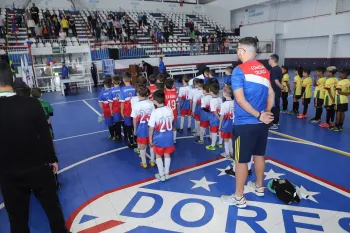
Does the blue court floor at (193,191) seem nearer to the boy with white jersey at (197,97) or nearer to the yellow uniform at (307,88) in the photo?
the boy with white jersey at (197,97)

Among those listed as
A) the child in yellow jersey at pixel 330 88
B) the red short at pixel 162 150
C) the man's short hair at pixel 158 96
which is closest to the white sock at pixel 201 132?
the red short at pixel 162 150

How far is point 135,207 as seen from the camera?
10.9 ft

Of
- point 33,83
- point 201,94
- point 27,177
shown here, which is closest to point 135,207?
point 27,177

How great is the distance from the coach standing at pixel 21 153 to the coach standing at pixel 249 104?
2.09 m

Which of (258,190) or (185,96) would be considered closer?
(258,190)

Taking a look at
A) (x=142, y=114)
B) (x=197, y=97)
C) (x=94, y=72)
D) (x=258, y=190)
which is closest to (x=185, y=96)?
(x=197, y=97)

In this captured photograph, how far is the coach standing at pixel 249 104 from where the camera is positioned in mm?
2807

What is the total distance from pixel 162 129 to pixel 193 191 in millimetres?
1079

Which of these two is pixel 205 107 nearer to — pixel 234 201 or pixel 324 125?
pixel 234 201

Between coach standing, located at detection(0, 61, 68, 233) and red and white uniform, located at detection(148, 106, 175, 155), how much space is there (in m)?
1.78

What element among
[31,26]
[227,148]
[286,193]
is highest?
[31,26]

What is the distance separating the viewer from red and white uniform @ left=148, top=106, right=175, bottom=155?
12.4 ft

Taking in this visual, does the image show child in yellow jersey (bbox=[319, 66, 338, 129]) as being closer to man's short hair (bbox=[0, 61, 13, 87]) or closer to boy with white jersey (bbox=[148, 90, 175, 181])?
boy with white jersey (bbox=[148, 90, 175, 181])

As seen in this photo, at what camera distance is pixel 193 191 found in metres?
3.68
